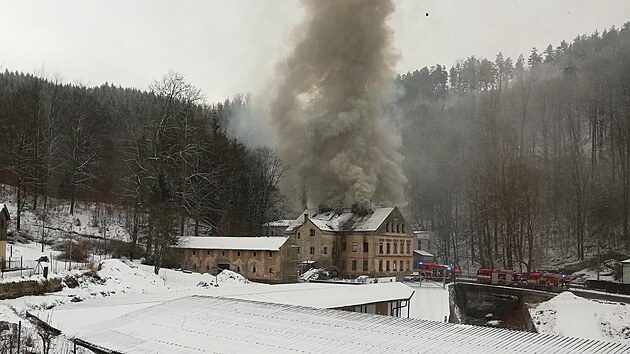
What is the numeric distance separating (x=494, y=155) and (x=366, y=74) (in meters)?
15.5

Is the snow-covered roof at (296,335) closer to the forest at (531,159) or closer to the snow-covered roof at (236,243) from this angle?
the snow-covered roof at (236,243)

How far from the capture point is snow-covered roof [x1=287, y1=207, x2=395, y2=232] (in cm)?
5062

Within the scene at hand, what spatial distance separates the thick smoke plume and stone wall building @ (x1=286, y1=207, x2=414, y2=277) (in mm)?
2838

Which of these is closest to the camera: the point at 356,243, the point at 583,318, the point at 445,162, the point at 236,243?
the point at 583,318

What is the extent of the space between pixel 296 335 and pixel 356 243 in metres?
37.2

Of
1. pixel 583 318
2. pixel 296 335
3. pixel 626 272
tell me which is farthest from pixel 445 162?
pixel 296 335

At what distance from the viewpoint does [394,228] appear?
51969 millimetres

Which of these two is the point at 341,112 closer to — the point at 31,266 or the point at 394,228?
the point at 394,228

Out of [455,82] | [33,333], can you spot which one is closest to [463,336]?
[33,333]

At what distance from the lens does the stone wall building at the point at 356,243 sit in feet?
164

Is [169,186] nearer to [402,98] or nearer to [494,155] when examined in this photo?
[494,155]

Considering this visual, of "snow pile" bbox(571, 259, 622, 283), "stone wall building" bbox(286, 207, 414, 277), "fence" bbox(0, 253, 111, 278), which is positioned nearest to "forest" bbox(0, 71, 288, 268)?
"fence" bbox(0, 253, 111, 278)

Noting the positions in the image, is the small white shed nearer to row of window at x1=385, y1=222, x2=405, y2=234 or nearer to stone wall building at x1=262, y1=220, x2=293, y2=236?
row of window at x1=385, y1=222, x2=405, y2=234

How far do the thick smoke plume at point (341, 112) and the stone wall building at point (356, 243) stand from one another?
2.84 metres
